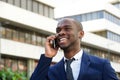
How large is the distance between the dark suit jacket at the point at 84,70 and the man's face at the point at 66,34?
16 cm

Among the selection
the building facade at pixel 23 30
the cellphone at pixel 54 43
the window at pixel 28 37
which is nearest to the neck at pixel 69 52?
the cellphone at pixel 54 43

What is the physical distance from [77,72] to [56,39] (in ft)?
0.98

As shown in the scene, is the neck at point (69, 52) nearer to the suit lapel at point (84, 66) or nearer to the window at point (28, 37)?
the suit lapel at point (84, 66)

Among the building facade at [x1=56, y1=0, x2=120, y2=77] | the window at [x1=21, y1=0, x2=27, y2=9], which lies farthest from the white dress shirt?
the building facade at [x1=56, y1=0, x2=120, y2=77]

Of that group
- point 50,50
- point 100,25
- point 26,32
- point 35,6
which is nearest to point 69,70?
point 50,50

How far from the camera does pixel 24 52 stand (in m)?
40.9

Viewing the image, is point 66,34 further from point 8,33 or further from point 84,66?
point 8,33

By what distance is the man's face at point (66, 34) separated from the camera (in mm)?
3232

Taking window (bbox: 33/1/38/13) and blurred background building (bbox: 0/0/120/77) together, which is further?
window (bbox: 33/1/38/13)

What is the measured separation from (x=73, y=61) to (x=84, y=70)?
12 cm

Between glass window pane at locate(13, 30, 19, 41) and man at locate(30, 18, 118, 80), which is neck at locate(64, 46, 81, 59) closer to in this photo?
man at locate(30, 18, 118, 80)

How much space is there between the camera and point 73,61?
3.29 m

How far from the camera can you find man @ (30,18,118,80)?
3.19m

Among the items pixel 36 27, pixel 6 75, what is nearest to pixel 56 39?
pixel 6 75
